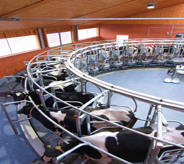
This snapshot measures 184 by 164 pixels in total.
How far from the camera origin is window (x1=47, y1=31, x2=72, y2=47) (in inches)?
292

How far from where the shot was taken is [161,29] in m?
8.48

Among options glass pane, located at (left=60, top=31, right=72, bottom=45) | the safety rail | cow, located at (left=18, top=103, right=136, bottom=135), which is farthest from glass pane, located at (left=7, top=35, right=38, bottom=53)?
cow, located at (left=18, top=103, right=136, bottom=135)

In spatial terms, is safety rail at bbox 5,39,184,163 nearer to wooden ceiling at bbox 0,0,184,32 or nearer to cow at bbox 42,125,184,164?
cow at bbox 42,125,184,164

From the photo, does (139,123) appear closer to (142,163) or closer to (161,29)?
(142,163)

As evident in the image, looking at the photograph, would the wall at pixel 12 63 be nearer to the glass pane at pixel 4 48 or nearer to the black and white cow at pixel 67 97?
the glass pane at pixel 4 48

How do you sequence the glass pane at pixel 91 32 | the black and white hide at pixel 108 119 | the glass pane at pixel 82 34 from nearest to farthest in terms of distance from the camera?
the black and white hide at pixel 108 119
the glass pane at pixel 82 34
the glass pane at pixel 91 32

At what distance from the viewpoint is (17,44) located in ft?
18.6

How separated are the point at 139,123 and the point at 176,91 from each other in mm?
2306

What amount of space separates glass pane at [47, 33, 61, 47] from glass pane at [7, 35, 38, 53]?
3.79 feet

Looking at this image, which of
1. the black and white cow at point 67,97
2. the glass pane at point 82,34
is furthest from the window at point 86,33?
the black and white cow at point 67,97

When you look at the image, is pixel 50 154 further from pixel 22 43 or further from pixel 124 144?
pixel 22 43

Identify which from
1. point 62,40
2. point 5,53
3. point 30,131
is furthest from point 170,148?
point 62,40

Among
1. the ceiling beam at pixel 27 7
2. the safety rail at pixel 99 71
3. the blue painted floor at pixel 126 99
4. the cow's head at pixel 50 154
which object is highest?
the ceiling beam at pixel 27 7

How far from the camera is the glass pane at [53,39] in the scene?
24.1 feet
